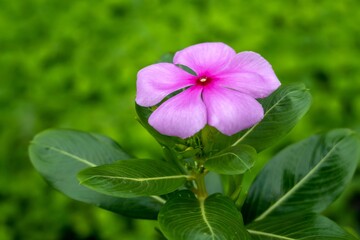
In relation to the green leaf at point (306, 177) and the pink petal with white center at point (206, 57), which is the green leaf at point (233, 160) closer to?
the pink petal with white center at point (206, 57)

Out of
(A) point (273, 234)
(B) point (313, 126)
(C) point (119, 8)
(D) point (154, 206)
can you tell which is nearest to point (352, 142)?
(A) point (273, 234)

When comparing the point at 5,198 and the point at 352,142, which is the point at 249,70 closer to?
the point at 352,142

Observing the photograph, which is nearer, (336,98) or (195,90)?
(195,90)

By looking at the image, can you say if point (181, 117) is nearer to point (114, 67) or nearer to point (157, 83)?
point (157, 83)

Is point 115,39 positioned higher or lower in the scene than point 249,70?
lower

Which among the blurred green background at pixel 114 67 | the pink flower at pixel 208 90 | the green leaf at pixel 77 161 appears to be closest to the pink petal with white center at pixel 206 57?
the pink flower at pixel 208 90

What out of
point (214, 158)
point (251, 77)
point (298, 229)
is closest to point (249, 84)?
point (251, 77)

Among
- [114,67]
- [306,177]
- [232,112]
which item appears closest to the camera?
[232,112]
